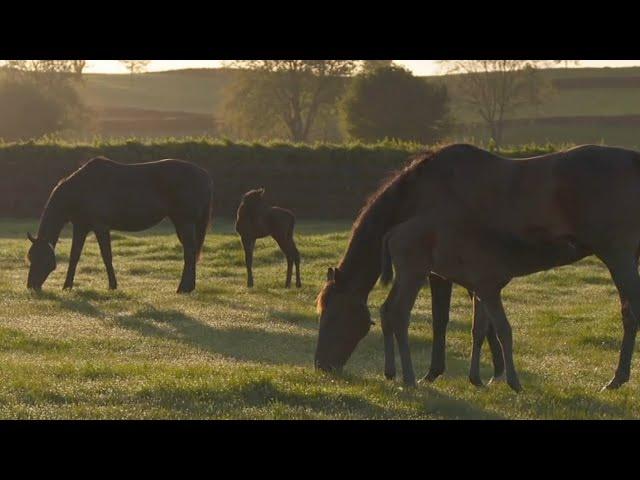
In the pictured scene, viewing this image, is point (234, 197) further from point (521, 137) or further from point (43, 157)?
point (521, 137)

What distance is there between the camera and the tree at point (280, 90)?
2995 inches

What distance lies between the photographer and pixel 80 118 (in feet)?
265

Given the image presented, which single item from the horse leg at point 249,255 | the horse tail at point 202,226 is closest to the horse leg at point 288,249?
the horse leg at point 249,255

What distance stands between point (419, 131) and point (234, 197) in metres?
27.7

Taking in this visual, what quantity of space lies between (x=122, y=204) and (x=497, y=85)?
6032cm

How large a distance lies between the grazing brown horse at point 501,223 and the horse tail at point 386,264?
0.03ft

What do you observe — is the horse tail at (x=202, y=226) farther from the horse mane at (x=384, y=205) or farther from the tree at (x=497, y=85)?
the tree at (x=497, y=85)

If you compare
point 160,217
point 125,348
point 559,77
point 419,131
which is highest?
point 559,77

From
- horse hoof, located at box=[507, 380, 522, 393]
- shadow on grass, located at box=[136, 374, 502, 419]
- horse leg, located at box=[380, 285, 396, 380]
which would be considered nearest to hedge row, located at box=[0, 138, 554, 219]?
horse leg, located at box=[380, 285, 396, 380]

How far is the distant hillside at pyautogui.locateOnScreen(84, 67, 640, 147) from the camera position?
73125mm

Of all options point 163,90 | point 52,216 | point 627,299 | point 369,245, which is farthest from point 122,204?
point 163,90

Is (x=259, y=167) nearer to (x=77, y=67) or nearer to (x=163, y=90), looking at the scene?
(x=77, y=67)

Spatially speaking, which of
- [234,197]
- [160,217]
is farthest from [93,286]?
[234,197]

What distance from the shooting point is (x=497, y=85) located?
249 ft
